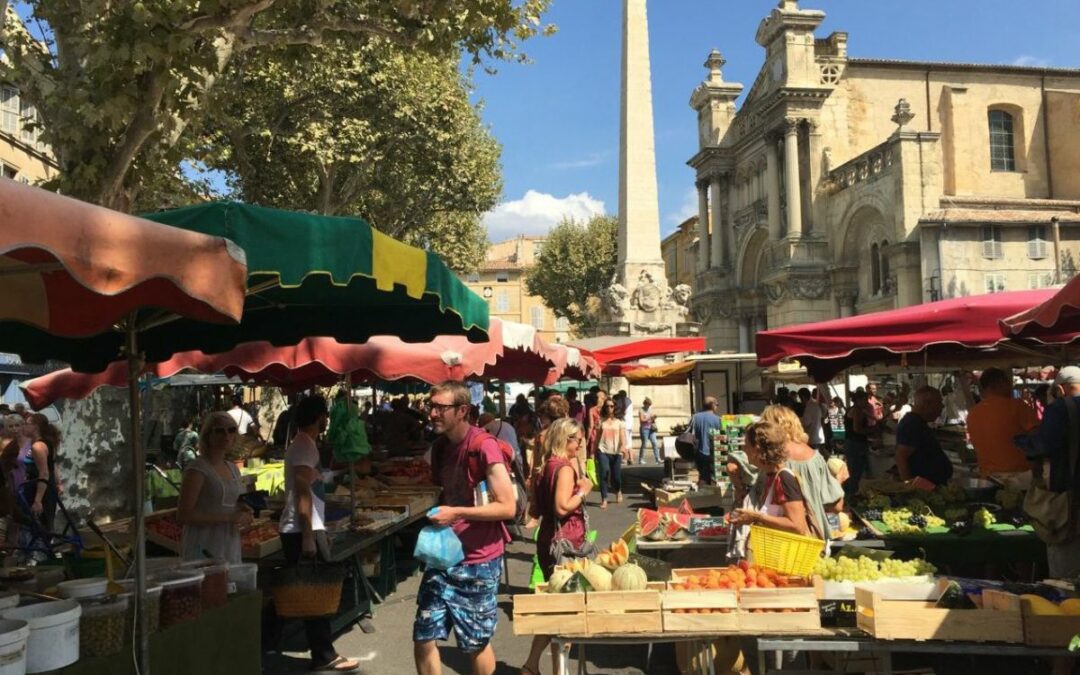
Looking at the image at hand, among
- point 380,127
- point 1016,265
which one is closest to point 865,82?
point 1016,265

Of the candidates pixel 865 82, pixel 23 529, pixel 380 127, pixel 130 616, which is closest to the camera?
pixel 130 616

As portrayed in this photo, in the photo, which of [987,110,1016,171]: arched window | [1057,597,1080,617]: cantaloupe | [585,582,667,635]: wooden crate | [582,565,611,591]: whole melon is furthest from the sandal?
[987,110,1016,171]: arched window

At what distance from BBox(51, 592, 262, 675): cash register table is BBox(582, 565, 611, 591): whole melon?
1.68m

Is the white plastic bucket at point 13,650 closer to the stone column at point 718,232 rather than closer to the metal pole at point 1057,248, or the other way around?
the metal pole at point 1057,248

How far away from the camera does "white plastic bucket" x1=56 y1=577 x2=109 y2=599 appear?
11.6ft

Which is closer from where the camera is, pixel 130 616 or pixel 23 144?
pixel 130 616

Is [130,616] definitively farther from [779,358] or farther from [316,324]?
[779,358]

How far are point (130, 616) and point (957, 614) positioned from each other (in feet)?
12.2

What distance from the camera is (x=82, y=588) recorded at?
140 inches

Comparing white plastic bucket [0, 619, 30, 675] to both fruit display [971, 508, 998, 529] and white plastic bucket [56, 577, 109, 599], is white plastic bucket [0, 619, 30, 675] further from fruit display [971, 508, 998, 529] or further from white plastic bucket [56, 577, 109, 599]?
fruit display [971, 508, 998, 529]

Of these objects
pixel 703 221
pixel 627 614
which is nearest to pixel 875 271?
pixel 703 221

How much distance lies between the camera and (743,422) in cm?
1348

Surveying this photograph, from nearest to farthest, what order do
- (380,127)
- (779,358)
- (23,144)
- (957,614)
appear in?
1. (957,614)
2. (779,358)
3. (380,127)
4. (23,144)

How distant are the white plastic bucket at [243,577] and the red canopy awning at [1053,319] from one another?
4471 mm
